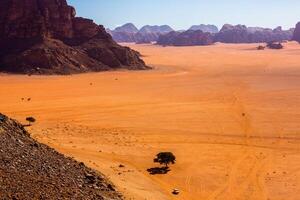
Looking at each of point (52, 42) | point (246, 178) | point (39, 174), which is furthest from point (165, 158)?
point (52, 42)

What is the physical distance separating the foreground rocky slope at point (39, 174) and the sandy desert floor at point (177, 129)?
1.86 meters

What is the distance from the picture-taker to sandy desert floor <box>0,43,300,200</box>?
74.7 ft

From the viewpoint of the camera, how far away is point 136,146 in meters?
29.3

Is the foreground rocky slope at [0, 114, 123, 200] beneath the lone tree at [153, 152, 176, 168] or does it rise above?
above

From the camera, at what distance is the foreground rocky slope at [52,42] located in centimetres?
6831

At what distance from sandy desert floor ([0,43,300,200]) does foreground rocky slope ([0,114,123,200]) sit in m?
1.86

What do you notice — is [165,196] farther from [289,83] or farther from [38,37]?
[38,37]

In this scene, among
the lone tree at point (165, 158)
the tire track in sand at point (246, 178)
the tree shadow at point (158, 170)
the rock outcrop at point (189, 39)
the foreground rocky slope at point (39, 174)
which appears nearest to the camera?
the foreground rocky slope at point (39, 174)

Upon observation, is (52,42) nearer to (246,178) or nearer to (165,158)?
(165,158)

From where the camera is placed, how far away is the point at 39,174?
17.6 meters

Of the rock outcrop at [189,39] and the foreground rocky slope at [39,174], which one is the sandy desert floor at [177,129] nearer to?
the foreground rocky slope at [39,174]

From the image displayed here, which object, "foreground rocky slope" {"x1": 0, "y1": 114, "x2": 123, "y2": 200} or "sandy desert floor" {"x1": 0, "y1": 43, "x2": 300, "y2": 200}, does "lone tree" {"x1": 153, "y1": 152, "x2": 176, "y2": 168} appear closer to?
"sandy desert floor" {"x1": 0, "y1": 43, "x2": 300, "y2": 200}

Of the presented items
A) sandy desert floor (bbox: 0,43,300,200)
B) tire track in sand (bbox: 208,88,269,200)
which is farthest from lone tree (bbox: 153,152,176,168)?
tire track in sand (bbox: 208,88,269,200)

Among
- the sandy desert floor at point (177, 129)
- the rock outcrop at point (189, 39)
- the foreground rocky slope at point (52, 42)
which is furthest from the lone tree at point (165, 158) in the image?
the rock outcrop at point (189, 39)
